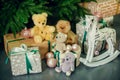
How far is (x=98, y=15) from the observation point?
1.02 meters

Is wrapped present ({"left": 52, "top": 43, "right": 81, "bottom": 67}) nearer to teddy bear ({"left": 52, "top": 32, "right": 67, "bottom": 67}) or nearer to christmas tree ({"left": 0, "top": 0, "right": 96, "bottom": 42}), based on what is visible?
teddy bear ({"left": 52, "top": 32, "right": 67, "bottom": 67})

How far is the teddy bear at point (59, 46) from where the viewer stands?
0.89m

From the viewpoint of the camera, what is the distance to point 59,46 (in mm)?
893

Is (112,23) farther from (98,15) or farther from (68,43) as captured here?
(68,43)

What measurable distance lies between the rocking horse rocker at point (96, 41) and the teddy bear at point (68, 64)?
0.06m

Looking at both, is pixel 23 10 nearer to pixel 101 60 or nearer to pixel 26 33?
pixel 26 33

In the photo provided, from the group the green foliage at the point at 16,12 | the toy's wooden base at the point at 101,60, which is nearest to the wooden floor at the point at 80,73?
the toy's wooden base at the point at 101,60

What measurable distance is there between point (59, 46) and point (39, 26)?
92 millimetres

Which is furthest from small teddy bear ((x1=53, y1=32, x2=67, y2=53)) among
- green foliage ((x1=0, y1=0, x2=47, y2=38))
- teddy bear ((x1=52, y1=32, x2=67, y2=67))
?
green foliage ((x1=0, y1=0, x2=47, y2=38))

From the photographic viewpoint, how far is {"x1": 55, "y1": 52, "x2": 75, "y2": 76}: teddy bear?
860 mm

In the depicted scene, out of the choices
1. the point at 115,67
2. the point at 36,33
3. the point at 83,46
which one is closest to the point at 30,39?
the point at 36,33

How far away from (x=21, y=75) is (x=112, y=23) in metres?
0.44

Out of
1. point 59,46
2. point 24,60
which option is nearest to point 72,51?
point 59,46

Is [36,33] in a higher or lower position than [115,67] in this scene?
higher
